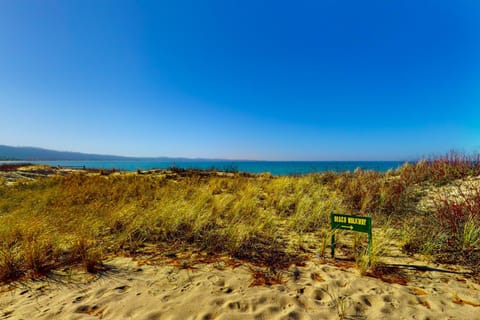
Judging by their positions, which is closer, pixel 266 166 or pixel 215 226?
pixel 215 226

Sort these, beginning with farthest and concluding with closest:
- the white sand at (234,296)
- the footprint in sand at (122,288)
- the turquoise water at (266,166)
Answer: the turquoise water at (266,166) → the footprint in sand at (122,288) → the white sand at (234,296)

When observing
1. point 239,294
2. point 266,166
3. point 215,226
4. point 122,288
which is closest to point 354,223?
point 239,294

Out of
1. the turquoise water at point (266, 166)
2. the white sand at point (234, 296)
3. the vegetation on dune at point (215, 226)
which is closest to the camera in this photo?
the white sand at point (234, 296)

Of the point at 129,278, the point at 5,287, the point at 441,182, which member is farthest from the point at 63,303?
the point at 441,182

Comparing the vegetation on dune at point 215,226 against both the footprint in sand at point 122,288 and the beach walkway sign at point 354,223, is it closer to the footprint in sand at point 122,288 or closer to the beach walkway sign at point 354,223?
the beach walkway sign at point 354,223

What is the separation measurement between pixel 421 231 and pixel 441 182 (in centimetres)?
507

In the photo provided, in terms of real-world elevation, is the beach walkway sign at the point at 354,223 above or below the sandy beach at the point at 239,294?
above

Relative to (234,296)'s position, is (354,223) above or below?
above

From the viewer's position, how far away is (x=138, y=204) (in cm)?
564

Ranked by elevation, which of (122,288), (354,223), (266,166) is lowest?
(266,166)

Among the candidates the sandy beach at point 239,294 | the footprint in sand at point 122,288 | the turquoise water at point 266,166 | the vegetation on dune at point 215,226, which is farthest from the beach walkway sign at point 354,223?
the turquoise water at point 266,166

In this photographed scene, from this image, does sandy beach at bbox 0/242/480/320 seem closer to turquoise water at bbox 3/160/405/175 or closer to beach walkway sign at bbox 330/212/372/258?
beach walkway sign at bbox 330/212/372/258

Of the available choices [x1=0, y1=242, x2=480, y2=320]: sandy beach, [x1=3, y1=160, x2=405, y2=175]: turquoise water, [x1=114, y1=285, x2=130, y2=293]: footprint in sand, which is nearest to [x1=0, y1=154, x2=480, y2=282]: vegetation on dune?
[x1=0, y1=242, x2=480, y2=320]: sandy beach

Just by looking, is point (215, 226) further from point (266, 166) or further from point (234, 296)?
point (266, 166)
